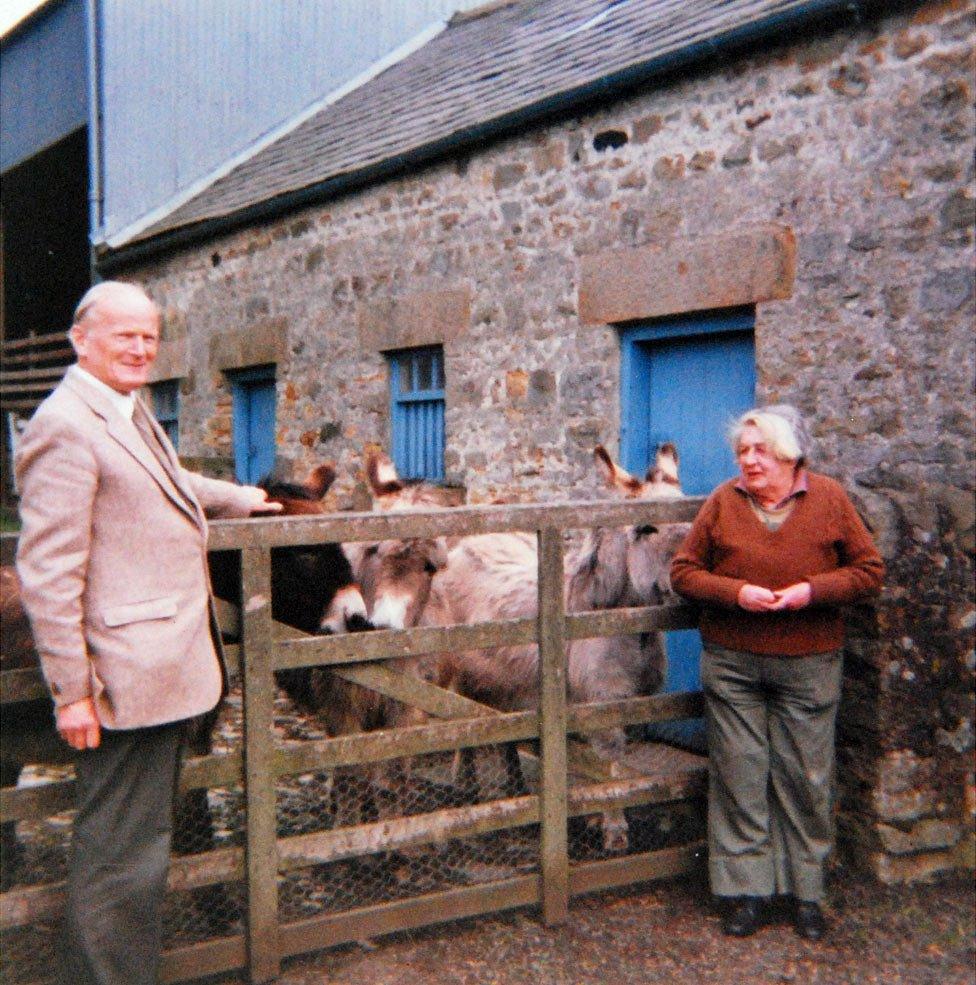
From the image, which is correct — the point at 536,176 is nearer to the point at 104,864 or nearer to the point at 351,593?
the point at 351,593

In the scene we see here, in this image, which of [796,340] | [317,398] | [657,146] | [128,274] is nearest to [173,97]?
[128,274]

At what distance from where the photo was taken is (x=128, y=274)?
43.1 ft

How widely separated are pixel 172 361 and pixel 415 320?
→ 192 inches

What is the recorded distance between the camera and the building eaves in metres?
6.25

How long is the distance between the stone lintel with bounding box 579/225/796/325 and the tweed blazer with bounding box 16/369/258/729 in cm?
353

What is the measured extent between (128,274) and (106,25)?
10.4 feet

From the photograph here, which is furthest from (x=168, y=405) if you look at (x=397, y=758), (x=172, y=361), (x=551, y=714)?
(x=551, y=714)

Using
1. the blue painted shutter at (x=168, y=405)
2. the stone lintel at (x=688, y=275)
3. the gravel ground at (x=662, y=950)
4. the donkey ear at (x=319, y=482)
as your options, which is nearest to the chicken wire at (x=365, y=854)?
the gravel ground at (x=662, y=950)

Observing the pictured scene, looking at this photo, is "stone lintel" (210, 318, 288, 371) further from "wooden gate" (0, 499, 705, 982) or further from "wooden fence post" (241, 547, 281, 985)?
"wooden fence post" (241, 547, 281, 985)

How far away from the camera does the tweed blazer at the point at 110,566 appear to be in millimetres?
2998

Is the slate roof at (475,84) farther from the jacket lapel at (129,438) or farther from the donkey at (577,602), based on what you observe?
the jacket lapel at (129,438)

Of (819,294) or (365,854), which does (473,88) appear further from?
(365,854)

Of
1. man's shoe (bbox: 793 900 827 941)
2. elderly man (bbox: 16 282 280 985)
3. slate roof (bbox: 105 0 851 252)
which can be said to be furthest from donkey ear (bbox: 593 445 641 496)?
slate roof (bbox: 105 0 851 252)

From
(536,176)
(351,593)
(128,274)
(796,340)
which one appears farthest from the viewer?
(128,274)
